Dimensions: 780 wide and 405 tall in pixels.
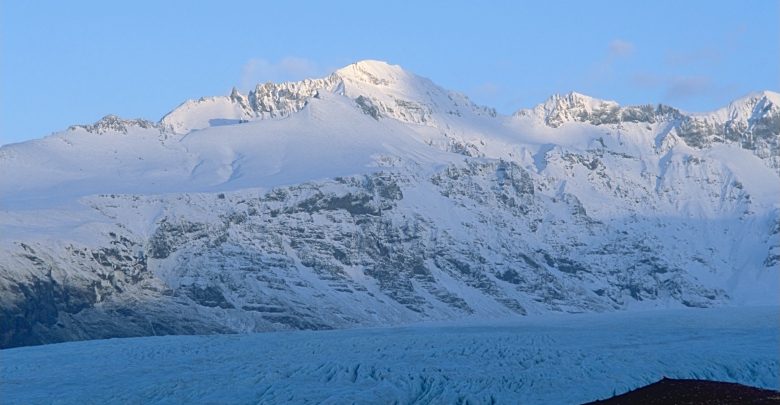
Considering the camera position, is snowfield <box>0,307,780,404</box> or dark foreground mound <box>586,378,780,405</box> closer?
dark foreground mound <box>586,378,780,405</box>

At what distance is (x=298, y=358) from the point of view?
338 ft

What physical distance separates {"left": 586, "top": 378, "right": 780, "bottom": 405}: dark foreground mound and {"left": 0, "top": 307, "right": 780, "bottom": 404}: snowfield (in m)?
22.9

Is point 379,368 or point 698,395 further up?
point 698,395

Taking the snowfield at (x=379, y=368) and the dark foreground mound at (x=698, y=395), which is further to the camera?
the snowfield at (x=379, y=368)

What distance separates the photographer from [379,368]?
303 ft

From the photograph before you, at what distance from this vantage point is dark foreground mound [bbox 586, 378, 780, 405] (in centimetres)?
5612

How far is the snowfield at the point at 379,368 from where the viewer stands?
8500 cm

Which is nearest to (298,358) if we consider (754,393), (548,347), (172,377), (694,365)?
(172,377)

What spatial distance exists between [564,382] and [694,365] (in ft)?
40.1

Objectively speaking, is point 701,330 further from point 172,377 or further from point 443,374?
point 172,377

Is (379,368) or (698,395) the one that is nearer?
(698,395)

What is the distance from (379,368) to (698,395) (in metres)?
38.4

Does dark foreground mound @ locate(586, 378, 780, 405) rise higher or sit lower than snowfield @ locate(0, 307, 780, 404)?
higher

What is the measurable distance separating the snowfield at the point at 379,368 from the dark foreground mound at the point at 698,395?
22.9 metres
